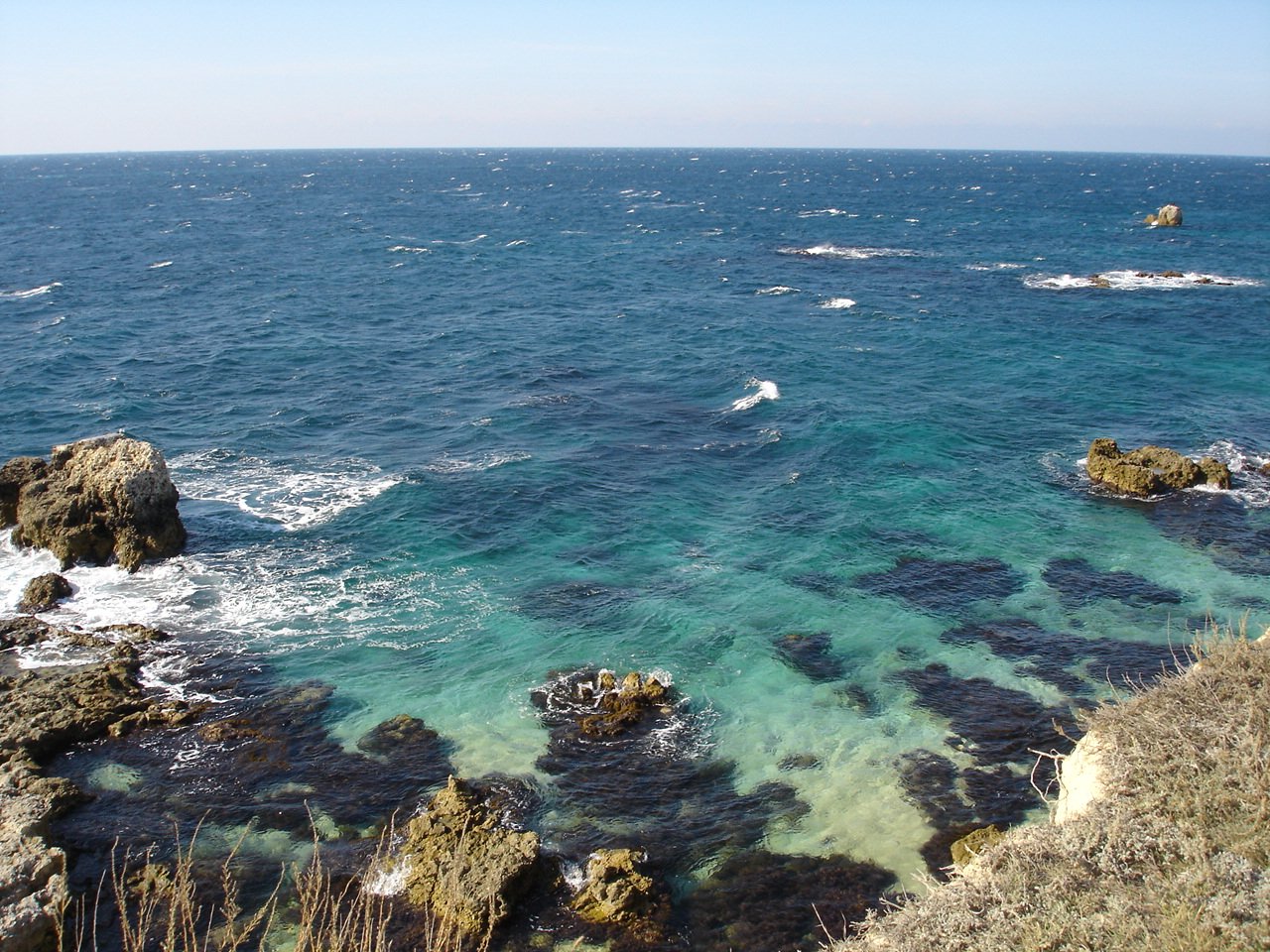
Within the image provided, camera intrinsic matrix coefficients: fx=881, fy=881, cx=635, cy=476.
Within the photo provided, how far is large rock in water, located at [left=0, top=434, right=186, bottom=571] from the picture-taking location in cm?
3694

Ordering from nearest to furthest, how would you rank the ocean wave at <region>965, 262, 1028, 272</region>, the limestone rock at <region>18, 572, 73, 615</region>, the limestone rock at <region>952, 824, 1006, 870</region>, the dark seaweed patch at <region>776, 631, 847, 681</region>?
the limestone rock at <region>952, 824, 1006, 870</region>
the dark seaweed patch at <region>776, 631, 847, 681</region>
the limestone rock at <region>18, 572, 73, 615</region>
the ocean wave at <region>965, 262, 1028, 272</region>

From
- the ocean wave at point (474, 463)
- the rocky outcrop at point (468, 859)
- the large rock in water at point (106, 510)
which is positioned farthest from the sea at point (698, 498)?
the rocky outcrop at point (468, 859)

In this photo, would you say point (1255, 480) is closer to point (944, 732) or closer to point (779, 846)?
point (944, 732)

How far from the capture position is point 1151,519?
134ft

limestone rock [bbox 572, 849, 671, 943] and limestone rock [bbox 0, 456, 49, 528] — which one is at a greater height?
Result: limestone rock [bbox 0, 456, 49, 528]

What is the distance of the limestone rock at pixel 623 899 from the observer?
20.5 m

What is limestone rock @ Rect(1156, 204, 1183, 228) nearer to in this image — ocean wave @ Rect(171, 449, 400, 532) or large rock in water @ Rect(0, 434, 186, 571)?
ocean wave @ Rect(171, 449, 400, 532)

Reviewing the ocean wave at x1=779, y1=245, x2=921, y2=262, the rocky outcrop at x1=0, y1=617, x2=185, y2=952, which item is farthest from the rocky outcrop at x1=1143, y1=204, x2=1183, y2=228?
the rocky outcrop at x1=0, y1=617, x2=185, y2=952

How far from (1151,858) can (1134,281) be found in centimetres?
9377

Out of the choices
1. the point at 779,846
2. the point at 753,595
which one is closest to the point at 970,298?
the point at 753,595

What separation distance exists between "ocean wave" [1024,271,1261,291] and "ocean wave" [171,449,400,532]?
73.3 metres

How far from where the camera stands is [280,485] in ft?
148

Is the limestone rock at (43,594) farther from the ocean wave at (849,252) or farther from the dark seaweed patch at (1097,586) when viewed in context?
the ocean wave at (849,252)

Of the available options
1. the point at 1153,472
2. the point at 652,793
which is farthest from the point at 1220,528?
the point at 652,793
